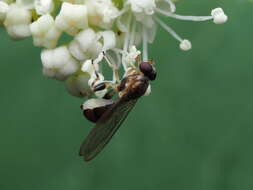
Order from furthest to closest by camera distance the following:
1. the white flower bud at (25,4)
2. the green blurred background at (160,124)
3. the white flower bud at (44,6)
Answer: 1. the green blurred background at (160,124)
2. the white flower bud at (25,4)
3. the white flower bud at (44,6)

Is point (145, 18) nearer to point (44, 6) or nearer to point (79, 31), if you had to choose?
point (79, 31)

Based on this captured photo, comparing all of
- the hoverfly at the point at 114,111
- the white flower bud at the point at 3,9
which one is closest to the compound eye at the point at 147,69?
the hoverfly at the point at 114,111

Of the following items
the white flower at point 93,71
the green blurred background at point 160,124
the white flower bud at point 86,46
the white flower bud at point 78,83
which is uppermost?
the white flower bud at point 86,46

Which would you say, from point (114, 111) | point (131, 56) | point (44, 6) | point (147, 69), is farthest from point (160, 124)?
point (44, 6)

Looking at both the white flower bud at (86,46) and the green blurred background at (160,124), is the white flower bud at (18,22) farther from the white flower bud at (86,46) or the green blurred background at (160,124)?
the green blurred background at (160,124)

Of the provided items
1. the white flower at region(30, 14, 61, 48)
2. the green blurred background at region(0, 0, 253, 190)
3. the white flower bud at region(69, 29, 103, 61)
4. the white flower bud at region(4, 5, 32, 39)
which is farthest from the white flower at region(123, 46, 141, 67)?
the green blurred background at region(0, 0, 253, 190)
